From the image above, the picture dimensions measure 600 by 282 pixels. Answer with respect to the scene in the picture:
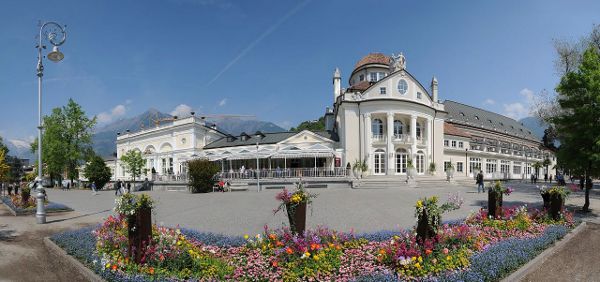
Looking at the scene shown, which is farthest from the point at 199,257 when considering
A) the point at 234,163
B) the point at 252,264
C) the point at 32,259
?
the point at 234,163

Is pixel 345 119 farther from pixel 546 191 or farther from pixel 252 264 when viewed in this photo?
pixel 252 264

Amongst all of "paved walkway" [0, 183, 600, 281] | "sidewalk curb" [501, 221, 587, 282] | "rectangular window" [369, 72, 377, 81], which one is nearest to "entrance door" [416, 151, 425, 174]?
"rectangular window" [369, 72, 377, 81]

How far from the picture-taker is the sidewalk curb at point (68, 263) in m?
6.16

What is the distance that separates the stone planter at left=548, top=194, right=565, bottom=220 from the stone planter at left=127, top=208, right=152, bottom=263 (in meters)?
12.2

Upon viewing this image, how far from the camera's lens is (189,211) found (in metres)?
15.1

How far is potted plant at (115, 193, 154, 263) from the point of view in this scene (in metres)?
Answer: 6.01

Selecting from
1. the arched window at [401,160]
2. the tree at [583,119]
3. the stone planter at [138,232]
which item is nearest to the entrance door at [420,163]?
the arched window at [401,160]

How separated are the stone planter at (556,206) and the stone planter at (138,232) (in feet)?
39.9

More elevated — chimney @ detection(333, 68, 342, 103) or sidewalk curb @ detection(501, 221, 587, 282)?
chimney @ detection(333, 68, 342, 103)

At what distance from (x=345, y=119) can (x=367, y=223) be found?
25.7 meters

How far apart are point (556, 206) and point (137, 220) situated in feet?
41.0

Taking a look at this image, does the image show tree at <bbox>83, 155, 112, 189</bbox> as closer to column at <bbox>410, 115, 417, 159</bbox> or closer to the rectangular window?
the rectangular window

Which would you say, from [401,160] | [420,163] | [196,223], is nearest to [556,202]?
[196,223]

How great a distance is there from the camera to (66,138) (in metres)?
48.2
